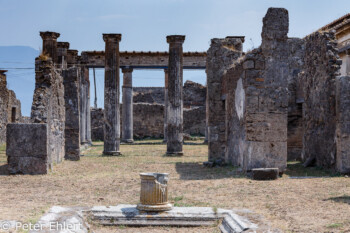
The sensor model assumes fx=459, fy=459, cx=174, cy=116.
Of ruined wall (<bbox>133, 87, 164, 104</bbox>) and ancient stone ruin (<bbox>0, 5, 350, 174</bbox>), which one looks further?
ruined wall (<bbox>133, 87, 164, 104</bbox>)

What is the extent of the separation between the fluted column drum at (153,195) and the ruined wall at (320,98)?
20.4ft

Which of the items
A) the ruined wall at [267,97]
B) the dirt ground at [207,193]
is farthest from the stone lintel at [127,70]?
the ruined wall at [267,97]

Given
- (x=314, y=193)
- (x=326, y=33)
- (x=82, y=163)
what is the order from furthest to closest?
(x=82, y=163)
(x=326, y=33)
(x=314, y=193)

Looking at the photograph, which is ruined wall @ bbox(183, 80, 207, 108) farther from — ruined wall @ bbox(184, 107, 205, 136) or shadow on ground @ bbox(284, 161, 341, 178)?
shadow on ground @ bbox(284, 161, 341, 178)

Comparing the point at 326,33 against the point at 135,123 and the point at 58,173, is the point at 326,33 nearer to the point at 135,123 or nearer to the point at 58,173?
the point at 58,173

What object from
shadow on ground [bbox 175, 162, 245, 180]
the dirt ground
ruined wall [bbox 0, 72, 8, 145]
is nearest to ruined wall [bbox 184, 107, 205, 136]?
ruined wall [bbox 0, 72, 8, 145]

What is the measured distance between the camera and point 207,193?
8508 millimetres

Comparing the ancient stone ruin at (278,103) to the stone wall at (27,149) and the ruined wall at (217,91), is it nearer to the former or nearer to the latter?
the ruined wall at (217,91)

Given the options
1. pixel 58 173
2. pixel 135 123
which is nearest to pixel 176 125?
pixel 58 173

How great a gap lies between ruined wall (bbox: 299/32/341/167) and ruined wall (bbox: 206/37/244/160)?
2.48m

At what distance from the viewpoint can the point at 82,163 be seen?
48.0 ft

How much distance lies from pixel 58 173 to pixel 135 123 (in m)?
21.7

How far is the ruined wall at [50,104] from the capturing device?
11.7 meters

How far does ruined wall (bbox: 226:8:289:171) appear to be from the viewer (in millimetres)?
10938
